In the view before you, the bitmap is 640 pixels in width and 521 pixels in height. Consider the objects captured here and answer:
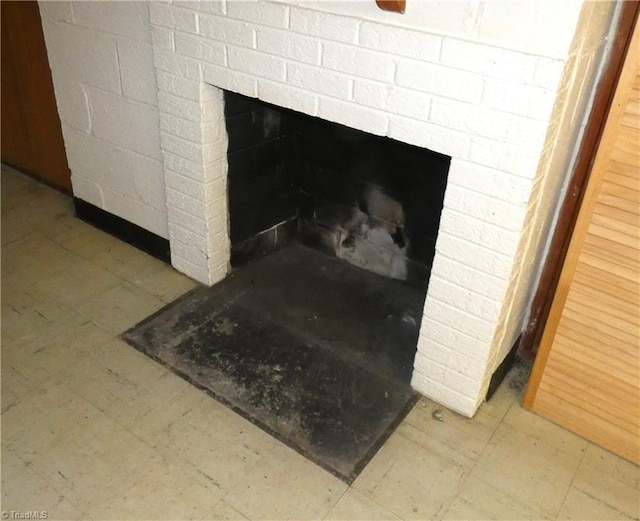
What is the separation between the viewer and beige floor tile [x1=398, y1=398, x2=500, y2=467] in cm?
192

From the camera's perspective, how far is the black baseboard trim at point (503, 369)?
6.94ft

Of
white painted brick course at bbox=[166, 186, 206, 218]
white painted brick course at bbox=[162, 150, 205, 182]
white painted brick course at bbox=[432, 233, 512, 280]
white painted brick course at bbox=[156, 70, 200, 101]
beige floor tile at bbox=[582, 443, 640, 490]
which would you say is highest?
white painted brick course at bbox=[156, 70, 200, 101]

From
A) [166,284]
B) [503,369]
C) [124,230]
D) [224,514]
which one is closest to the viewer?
[224,514]

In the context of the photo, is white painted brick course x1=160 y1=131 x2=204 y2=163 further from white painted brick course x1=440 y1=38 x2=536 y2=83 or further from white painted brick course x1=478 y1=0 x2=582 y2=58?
white painted brick course x1=478 y1=0 x2=582 y2=58

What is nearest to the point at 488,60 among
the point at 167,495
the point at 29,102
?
the point at 167,495

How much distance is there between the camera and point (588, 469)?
1888 mm

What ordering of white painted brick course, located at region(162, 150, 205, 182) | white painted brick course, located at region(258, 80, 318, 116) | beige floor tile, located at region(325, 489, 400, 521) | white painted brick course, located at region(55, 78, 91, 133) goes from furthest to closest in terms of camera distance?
white painted brick course, located at region(55, 78, 91, 133)
white painted brick course, located at region(162, 150, 205, 182)
white painted brick course, located at region(258, 80, 318, 116)
beige floor tile, located at region(325, 489, 400, 521)

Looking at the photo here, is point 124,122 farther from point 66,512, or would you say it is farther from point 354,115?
point 66,512

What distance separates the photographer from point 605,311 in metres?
1.78

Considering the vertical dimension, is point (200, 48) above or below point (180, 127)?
above

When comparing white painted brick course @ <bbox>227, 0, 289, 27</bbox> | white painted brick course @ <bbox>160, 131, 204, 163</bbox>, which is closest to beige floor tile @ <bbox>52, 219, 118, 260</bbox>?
white painted brick course @ <bbox>160, 131, 204, 163</bbox>

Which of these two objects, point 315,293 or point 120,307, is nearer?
point 120,307

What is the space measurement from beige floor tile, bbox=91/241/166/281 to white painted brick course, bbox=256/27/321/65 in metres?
1.27

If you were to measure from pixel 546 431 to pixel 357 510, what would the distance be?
0.78 m
